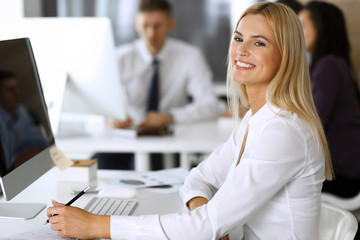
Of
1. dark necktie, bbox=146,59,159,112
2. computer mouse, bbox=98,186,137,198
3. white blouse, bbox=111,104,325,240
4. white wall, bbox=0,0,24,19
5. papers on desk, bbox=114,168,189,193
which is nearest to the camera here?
white blouse, bbox=111,104,325,240

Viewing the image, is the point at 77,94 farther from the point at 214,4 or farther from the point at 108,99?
the point at 214,4

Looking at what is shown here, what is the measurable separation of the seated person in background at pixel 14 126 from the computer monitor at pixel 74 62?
0.66 metres

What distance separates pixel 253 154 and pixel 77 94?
1.32 m

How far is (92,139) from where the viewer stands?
2529mm

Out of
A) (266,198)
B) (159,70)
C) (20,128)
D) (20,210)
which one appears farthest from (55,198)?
(159,70)

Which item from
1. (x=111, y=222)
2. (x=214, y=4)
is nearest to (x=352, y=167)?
(x=111, y=222)

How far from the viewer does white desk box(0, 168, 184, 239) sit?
1.35m

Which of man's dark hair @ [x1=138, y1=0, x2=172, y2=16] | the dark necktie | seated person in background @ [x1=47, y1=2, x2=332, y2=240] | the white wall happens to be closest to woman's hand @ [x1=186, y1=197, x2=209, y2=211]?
seated person in background @ [x1=47, y1=2, x2=332, y2=240]

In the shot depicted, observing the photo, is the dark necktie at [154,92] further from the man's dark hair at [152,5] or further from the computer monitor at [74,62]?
the computer monitor at [74,62]

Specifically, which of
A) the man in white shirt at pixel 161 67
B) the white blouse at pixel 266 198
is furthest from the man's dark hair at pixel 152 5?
the white blouse at pixel 266 198

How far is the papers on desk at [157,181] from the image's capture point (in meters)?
1.73

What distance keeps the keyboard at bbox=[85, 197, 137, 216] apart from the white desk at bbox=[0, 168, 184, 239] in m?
0.03

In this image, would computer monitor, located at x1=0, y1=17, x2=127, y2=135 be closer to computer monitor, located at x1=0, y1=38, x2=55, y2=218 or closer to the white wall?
computer monitor, located at x1=0, y1=38, x2=55, y2=218

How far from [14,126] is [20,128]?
39mm
